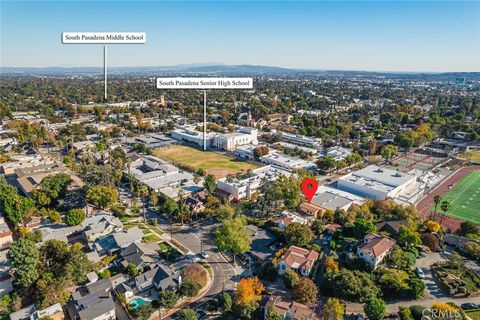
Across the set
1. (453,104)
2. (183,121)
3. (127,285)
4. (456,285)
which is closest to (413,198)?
(456,285)

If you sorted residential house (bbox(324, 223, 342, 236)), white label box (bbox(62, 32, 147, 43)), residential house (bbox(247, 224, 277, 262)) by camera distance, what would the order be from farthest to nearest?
residential house (bbox(324, 223, 342, 236)) → residential house (bbox(247, 224, 277, 262)) → white label box (bbox(62, 32, 147, 43))

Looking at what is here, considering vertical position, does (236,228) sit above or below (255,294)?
above

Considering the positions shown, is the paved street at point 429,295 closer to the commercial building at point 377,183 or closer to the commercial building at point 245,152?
the commercial building at point 377,183

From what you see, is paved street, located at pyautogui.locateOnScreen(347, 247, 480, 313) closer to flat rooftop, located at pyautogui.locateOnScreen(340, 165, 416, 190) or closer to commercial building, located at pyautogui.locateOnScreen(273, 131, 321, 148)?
flat rooftop, located at pyautogui.locateOnScreen(340, 165, 416, 190)

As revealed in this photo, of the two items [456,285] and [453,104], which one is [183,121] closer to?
[456,285]

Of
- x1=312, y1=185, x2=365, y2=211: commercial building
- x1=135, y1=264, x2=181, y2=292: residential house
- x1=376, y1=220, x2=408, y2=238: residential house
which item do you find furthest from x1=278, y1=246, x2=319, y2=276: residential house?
x1=312, y1=185, x2=365, y2=211: commercial building

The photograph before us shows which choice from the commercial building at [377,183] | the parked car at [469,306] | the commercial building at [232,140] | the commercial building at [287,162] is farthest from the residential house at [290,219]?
the commercial building at [232,140]

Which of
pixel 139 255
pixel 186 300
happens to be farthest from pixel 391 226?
pixel 139 255
